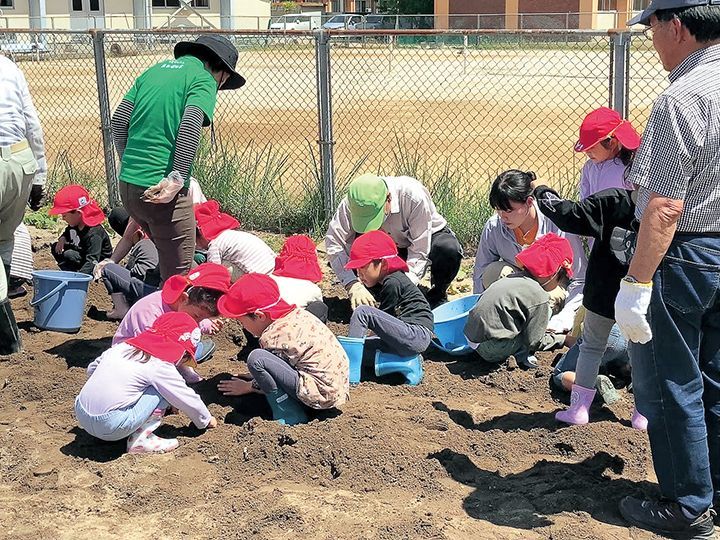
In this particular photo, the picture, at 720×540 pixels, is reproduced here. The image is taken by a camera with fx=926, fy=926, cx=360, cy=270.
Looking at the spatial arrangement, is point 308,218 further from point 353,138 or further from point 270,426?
point 353,138

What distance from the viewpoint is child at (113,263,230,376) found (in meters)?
4.84

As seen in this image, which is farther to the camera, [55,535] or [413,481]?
[413,481]

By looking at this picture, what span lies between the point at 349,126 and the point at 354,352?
11147 millimetres

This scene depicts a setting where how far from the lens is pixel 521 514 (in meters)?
3.94

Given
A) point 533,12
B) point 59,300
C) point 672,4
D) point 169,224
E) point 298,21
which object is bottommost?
point 59,300

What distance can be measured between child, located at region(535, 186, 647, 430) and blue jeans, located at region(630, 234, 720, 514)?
545 millimetres

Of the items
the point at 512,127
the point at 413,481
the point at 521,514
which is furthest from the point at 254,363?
the point at 512,127

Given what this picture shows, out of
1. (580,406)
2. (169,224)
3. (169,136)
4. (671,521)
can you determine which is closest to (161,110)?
(169,136)

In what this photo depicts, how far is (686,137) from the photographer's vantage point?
10.7 ft

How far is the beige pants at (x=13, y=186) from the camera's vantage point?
20.1ft

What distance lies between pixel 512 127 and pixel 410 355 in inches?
461

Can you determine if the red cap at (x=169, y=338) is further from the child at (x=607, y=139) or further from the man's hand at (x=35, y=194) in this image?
the man's hand at (x=35, y=194)

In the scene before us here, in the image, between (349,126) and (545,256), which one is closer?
(545,256)

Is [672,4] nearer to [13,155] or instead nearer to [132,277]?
[132,277]
